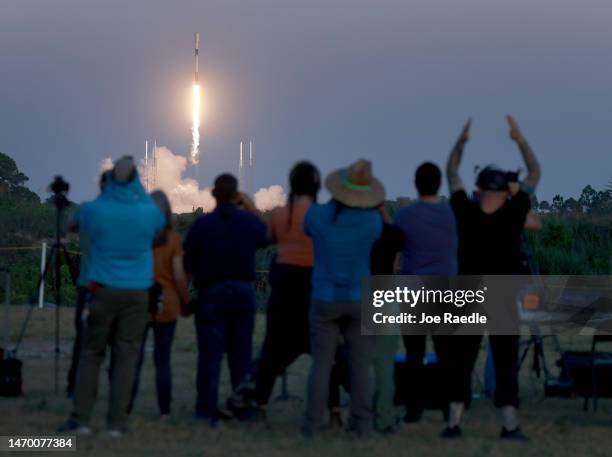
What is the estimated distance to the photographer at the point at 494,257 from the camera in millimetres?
8719

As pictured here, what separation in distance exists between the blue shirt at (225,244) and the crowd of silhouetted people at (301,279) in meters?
0.01

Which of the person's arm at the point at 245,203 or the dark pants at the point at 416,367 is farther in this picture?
the person's arm at the point at 245,203

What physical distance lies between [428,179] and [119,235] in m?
2.33

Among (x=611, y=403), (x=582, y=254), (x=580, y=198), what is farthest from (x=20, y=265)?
(x=611, y=403)

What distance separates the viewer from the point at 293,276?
904 cm

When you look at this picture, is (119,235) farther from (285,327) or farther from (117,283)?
(285,327)

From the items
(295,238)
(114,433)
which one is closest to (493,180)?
(295,238)

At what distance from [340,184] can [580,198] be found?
37.5 meters

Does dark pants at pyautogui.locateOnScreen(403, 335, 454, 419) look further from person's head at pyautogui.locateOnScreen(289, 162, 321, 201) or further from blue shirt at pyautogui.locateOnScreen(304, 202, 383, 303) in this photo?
person's head at pyautogui.locateOnScreen(289, 162, 321, 201)

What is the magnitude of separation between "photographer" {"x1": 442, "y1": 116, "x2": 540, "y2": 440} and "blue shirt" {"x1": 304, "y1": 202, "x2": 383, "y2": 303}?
2.65 feet

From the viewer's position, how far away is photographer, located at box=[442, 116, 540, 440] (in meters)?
8.72

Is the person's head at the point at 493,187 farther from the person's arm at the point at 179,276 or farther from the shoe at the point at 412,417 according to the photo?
the person's arm at the point at 179,276

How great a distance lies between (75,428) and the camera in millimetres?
8562

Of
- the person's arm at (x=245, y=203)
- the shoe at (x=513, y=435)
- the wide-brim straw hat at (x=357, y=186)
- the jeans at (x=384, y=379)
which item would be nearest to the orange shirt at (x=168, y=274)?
the person's arm at (x=245, y=203)
